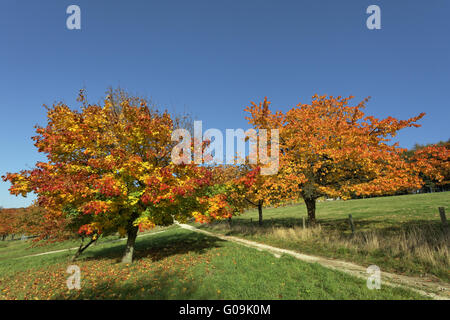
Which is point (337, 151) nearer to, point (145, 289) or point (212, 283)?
point (212, 283)

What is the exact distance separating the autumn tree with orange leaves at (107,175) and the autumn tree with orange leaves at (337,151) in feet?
20.3

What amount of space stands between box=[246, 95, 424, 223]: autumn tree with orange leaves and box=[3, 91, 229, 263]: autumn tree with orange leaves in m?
6.18

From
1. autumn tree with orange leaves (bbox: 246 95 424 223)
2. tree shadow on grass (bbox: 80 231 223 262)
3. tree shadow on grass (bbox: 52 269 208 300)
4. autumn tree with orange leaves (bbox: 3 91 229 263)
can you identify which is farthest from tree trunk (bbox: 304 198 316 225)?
tree shadow on grass (bbox: 52 269 208 300)

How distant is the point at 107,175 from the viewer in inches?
299

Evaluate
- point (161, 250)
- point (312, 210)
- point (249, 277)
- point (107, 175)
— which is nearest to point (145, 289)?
point (249, 277)

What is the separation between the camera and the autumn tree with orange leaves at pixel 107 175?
743 cm

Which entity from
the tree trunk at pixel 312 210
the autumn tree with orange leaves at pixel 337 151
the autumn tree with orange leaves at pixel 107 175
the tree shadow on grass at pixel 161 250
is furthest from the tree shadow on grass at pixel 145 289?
the tree trunk at pixel 312 210

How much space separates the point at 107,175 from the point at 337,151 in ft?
35.5

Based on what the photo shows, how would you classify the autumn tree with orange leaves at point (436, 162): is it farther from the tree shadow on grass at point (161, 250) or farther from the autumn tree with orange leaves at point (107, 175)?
the tree shadow on grass at point (161, 250)

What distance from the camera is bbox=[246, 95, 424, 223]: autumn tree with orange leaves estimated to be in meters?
10.2

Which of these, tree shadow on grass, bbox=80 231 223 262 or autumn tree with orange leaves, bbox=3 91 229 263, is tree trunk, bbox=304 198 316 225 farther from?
autumn tree with orange leaves, bbox=3 91 229 263

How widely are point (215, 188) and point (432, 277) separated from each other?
8.99 meters

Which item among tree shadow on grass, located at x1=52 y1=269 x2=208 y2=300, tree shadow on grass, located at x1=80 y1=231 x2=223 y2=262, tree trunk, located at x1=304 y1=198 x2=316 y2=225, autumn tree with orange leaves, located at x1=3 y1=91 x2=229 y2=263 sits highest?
autumn tree with orange leaves, located at x1=3 y1=91 x2=229 y2=263
